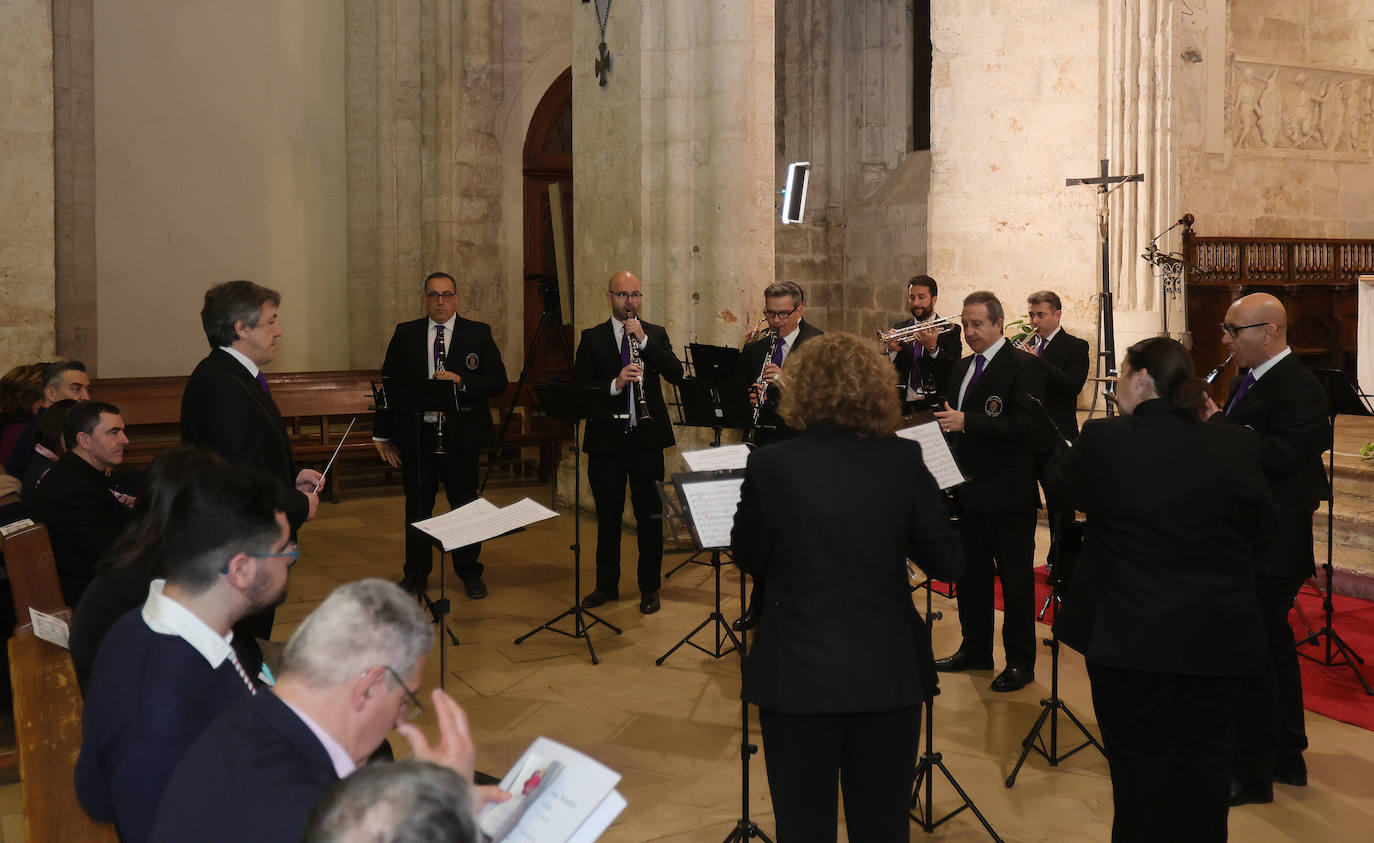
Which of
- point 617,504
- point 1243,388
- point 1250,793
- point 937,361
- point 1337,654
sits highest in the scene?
point 937,361

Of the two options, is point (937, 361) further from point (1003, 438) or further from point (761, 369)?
point (1003, 438)

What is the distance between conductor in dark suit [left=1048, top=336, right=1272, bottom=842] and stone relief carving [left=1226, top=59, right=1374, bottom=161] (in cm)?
1106

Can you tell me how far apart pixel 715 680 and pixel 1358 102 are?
1191 centimetres

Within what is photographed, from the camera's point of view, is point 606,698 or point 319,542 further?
point 319,542

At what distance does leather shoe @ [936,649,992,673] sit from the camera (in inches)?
208

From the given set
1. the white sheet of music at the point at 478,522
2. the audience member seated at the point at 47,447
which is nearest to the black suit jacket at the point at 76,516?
the audience member seated at the point at 47,447

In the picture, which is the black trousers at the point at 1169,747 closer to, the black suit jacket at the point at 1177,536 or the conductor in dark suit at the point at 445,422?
the black suit jacket at the point at 1177,536

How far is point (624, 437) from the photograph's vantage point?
20.8 feet

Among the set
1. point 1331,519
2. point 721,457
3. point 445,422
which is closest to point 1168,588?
point 721,457

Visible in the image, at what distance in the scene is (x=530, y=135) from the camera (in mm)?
12000

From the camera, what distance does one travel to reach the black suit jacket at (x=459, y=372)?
6.50 m

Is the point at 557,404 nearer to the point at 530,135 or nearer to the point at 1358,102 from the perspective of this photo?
the point at 530,135

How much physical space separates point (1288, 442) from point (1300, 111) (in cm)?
1100

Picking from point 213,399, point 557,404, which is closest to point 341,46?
point 557,404
